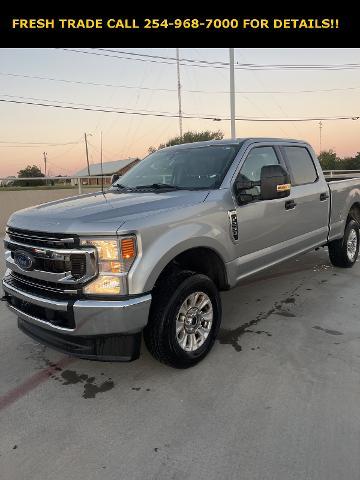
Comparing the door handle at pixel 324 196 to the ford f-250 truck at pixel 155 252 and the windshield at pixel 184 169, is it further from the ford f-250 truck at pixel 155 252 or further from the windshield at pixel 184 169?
the windshield at pixel 184 169

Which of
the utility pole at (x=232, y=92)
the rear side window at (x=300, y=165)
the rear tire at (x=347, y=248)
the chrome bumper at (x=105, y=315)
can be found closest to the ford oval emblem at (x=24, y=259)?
the chrome bumper at (x=105, y=315)

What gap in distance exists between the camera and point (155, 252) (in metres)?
2.77

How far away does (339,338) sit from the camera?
3.60 meters

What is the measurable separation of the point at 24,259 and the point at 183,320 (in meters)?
1.30

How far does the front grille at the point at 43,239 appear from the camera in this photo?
264 cm

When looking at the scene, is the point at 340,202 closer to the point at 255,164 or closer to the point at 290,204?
the point at 290,204

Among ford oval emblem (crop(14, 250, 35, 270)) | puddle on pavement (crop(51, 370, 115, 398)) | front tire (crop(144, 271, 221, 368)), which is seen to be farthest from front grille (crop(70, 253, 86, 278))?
puddle on pavement (crop(51, 370, 115, 398))

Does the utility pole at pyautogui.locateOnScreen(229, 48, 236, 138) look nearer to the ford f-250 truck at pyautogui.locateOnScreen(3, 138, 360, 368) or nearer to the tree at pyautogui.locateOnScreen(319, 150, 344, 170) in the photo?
the ford f-250 truck at pyautogui.locateOnScreen(3, 138, 360, 368)

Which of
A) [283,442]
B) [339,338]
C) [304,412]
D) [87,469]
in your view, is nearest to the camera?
[87,469]

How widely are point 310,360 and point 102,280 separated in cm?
183

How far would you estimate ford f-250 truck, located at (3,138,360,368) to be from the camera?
2637 mm

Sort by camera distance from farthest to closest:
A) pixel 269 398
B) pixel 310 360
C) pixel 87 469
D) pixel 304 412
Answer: pixel 310 360 → pixel 269 398 → pixel 304 412 → pixel 87 469
